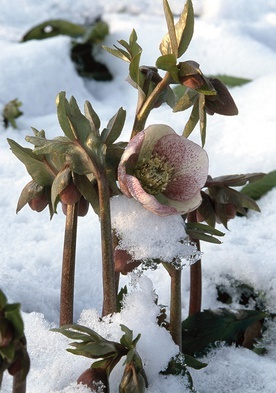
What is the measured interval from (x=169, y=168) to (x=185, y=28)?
5.8 inches

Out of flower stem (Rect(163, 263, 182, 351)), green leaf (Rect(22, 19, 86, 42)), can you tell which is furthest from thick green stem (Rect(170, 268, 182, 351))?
green leaf (Rect(22, 19, 86, 42))

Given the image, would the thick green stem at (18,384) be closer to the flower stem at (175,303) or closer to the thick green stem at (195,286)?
the flower stem at (175,303)

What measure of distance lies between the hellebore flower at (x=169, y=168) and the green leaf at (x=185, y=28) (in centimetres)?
9

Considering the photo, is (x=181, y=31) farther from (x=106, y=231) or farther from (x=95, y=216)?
(x=95, y=216)

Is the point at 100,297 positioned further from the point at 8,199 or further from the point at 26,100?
the point at 26,100

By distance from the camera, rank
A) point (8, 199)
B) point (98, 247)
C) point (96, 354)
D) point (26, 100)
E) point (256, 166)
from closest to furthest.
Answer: point (96, 354) < point (98, 247) < point (8, 199) < point (256, 166) < point (26, 100)

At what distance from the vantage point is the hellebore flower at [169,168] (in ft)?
2.67

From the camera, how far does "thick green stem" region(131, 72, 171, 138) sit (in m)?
0.82

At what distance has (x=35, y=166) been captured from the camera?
0.87 m

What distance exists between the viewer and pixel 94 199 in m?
0.84

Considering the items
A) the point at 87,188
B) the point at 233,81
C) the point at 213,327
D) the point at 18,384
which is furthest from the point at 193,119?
the point at 233,81

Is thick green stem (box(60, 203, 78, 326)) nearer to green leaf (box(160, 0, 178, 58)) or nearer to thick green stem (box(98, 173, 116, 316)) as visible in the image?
thick green stem (box(98, 173, 116, 316))

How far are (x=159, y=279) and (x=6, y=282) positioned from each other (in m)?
0.25

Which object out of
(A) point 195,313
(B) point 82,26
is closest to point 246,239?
(A) point 195,313
